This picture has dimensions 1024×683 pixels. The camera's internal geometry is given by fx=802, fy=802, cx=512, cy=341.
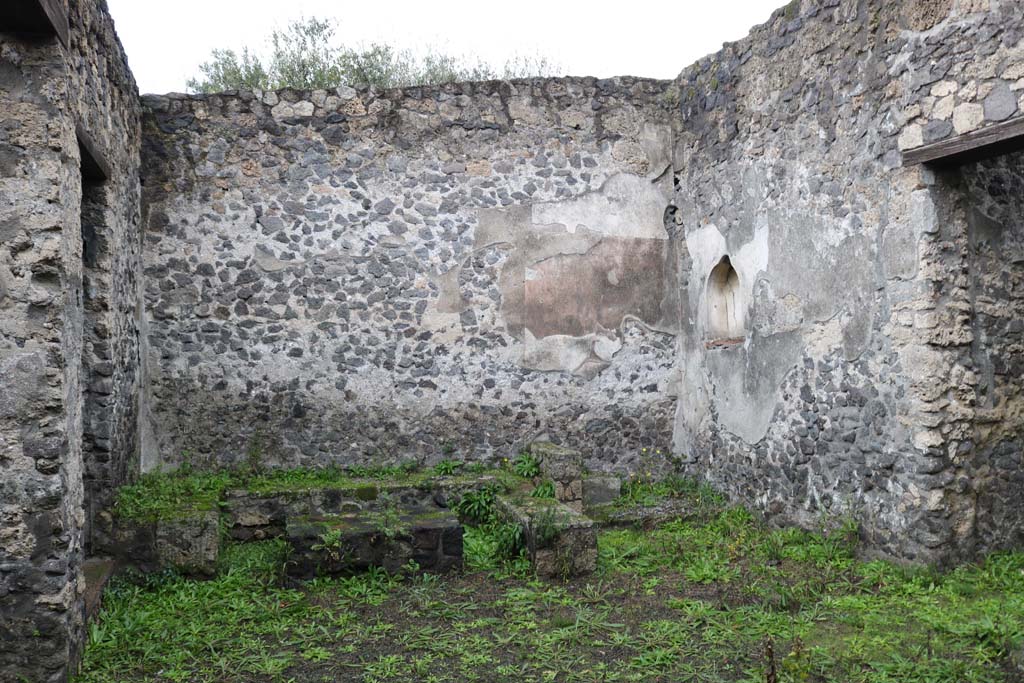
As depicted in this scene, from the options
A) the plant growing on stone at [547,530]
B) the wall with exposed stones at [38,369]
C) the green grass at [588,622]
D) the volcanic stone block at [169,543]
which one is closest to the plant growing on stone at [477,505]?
the green grass at [588,622]

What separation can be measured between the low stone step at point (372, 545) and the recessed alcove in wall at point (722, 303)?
3536 mm

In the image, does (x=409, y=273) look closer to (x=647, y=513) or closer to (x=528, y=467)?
(x=528, y=467)

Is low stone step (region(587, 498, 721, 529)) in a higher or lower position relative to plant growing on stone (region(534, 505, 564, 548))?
lower

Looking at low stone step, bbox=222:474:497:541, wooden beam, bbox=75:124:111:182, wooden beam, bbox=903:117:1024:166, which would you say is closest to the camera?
wooden beam, bbox=903:117:1024:166

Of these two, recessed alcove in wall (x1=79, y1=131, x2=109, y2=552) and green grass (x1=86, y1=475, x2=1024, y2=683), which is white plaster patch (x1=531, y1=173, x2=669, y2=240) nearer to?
green grass (x1=86, y1=475, x2=1024, y2=683)

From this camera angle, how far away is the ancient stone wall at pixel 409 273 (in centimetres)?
766

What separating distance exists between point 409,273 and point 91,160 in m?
3.30

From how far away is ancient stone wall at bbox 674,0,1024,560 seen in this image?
537 centimetres

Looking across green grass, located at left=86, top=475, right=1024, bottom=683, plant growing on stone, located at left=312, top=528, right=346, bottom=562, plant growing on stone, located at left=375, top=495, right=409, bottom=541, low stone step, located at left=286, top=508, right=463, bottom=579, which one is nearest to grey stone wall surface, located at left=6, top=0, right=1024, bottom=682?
green grass, located at left=86, top=475, right=1024, bottom=683

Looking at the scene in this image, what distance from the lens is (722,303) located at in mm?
7945

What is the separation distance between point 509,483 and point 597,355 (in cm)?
186

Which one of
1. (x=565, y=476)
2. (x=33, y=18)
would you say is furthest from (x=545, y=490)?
(x=33, y=18)

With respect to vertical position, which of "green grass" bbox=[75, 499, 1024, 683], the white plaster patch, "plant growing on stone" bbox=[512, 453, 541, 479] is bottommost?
"green grass" bbox=[75, 499, 1024, 683]

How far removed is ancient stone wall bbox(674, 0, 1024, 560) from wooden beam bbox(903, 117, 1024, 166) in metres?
0.08
